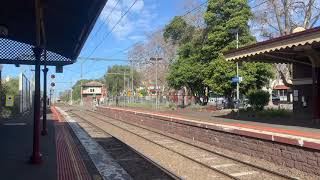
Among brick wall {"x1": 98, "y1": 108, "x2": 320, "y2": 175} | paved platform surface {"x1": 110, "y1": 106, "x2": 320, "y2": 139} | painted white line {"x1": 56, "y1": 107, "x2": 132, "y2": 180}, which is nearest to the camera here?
painted white line {"x1": 56, "y1": 107, "x2": 132, "y2": 180}

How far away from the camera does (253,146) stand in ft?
47.8

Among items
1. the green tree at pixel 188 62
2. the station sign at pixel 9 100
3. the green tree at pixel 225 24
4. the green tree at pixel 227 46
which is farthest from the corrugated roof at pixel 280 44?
the green tree at pixel 188 62

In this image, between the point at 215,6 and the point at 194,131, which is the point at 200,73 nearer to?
the point at 215,6

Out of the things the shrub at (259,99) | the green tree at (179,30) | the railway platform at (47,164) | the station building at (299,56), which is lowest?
the railway platform at (47,164)

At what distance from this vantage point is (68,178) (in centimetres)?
985

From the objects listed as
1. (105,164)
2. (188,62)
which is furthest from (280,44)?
(188,62)

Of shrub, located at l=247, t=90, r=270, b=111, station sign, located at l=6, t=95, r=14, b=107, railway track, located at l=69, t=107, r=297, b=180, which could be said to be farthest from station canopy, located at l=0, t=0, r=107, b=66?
shrub, located at l=247, t=90, r=270, b=111

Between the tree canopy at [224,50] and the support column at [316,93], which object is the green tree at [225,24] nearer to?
the tree canopy at [224,50]

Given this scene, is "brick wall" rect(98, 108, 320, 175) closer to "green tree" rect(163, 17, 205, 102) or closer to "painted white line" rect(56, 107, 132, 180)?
"painted white line" rect(56, 107, 132, 180)

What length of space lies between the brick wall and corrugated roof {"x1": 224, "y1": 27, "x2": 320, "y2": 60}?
13.9 feet

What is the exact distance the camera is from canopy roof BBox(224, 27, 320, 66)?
1692 centimetres

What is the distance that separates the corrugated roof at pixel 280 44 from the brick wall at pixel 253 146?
4.22 m

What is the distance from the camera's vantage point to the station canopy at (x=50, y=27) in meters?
12.3

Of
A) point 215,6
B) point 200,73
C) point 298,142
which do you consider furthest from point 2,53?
point 200,73
